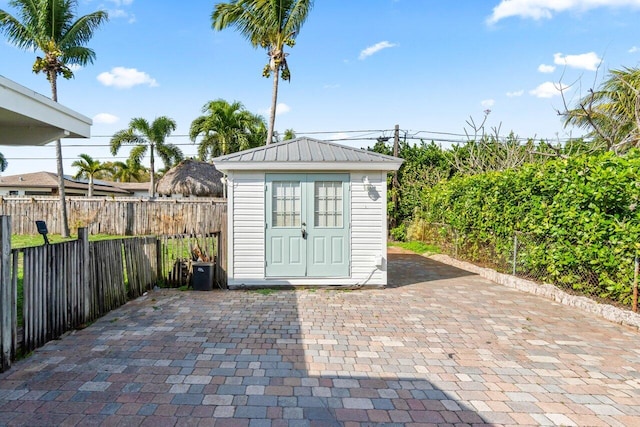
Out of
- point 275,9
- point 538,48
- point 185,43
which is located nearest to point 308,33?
point 275,9

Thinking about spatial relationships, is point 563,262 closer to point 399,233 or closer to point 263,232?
point 263,232

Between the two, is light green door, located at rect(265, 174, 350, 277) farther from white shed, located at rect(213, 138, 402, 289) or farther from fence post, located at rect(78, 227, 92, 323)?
fence post, located at rect(78, 227, 92, 323)

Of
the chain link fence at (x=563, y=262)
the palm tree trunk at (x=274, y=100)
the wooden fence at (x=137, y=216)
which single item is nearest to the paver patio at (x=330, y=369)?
the chain link fence at (x=563, y=262)

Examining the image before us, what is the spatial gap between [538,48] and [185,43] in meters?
12.4

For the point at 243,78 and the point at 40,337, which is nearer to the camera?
the point at 40,337

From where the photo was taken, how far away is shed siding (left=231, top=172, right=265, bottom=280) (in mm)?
6715

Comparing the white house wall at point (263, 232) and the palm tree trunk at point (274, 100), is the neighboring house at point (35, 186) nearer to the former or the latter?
the palm tree trunk at point (274, 100)

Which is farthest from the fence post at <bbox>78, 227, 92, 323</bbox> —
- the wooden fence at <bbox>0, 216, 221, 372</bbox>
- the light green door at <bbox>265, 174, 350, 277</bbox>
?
the light green door at <bbox>265, 174, 350, 277</bbox>

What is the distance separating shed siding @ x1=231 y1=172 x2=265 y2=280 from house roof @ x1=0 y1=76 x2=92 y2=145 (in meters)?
2.81

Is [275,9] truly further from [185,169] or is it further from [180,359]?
[180,359]

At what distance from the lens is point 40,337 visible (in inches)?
146

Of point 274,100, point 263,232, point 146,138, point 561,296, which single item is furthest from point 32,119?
point 146,138

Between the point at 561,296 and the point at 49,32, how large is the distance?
1864 centimetres

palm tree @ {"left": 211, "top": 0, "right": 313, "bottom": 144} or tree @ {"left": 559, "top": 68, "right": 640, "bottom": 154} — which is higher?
palm tree @ {"left": 211, "top": 0, "right": 313, "bottom": 144}
